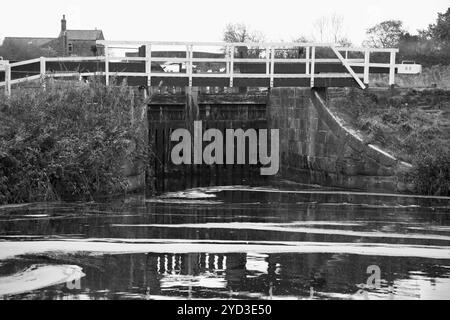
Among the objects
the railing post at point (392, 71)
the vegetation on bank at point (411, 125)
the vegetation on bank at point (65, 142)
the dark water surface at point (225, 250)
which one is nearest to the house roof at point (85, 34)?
the railing post at point (392, 71)

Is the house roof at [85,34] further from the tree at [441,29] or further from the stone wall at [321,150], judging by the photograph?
the stone wall at [321,150]

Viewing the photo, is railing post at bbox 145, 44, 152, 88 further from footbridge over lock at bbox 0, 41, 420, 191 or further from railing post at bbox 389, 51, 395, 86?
railing post at bbox 389, 51, 395, 86

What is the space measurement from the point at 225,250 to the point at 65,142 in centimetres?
892

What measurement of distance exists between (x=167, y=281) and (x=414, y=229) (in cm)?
710

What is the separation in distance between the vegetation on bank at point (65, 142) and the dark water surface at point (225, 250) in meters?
0.89

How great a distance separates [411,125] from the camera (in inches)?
1048

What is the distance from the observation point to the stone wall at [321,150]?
25.7m

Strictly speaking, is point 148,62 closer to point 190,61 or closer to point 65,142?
point 190,61

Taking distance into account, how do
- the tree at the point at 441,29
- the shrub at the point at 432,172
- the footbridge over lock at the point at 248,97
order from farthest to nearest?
the tree at the point at 441,29, the footbridge over lock at the point at 248,97, the shrub at the point at 432,172

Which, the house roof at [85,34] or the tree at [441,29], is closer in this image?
the tree at [441,29]

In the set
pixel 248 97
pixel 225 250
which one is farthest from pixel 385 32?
pixel 225 250

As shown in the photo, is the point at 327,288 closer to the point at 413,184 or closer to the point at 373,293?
the point at 373,293

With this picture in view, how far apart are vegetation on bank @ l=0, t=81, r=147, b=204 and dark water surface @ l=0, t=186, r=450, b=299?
893 mm

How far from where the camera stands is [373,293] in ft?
36.5
